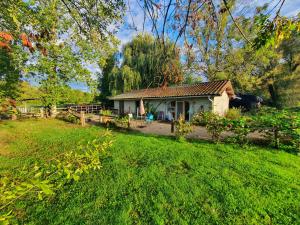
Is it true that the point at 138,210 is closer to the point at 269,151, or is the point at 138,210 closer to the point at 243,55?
the point at 269,151

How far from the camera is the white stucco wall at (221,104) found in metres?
14.0

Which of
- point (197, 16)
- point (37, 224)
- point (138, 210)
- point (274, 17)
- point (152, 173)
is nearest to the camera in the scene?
point (274, 17)

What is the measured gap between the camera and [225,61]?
23.0 meters

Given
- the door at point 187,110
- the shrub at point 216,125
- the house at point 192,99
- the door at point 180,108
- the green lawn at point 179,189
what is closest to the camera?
the green lawn at point 179,189

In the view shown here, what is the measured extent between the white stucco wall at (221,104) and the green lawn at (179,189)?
24.4 ft

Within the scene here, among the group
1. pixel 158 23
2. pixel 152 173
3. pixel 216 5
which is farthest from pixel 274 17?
pixel 152 173

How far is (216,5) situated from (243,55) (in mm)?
23962

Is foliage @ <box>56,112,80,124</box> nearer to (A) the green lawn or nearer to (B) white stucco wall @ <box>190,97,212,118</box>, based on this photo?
(A) the green lawn

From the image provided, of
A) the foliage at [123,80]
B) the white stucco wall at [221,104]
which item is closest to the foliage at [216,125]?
the white stucco wall at [221,104]

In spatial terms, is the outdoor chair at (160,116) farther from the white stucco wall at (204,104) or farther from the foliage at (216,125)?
the foliage at (216,125)

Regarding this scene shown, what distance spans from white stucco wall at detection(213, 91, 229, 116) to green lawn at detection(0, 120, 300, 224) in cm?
745

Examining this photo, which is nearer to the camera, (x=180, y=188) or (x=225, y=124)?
(x=180, y=188)

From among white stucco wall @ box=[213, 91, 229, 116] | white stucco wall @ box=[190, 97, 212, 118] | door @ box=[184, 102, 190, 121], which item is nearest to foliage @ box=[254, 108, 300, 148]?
white stucco wall @ box=[213, 91, 229, 116]

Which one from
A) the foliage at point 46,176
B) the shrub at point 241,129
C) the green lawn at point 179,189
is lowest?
the green lawn at point 179,189
